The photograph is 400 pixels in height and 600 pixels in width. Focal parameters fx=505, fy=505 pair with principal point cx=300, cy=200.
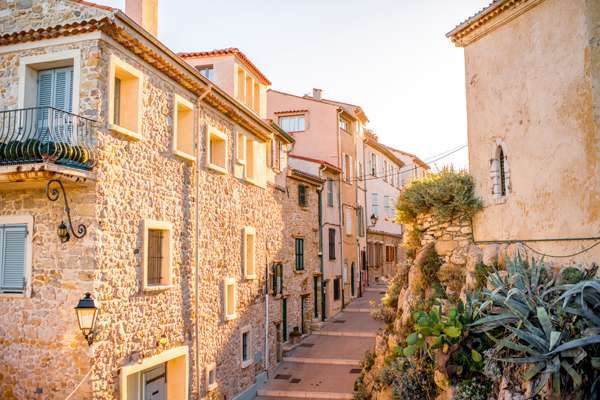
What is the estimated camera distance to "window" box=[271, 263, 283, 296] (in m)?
21.0

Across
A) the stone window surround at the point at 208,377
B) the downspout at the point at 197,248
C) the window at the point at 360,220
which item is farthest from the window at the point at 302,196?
the stone window surround at the point at 208,377

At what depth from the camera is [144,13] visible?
43.9ft

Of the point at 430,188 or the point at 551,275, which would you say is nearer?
the point at 551,275

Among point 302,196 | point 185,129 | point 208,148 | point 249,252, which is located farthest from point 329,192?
point 185,129

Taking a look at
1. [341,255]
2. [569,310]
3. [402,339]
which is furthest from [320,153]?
[569,310]

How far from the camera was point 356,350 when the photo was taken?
21.5 m

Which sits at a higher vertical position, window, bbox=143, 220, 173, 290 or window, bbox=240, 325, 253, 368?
window, bbox=143, 220, 173, 290

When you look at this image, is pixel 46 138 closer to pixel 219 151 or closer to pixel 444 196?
pixel 219 151

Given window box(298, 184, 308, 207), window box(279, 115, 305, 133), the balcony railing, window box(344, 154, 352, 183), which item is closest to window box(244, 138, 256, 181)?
window box(298, 184, 308, 207)

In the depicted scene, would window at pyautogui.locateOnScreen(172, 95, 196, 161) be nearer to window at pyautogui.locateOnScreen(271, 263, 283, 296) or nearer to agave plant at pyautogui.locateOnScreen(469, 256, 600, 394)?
window at pyautogui.locateOnScreen(271, 263, 283, 296)

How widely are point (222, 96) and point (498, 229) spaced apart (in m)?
9.02

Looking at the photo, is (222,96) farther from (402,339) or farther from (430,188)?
(402,339)

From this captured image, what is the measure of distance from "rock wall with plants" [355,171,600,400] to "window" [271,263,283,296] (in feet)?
22.3

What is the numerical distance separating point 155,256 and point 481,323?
776 centimetres
